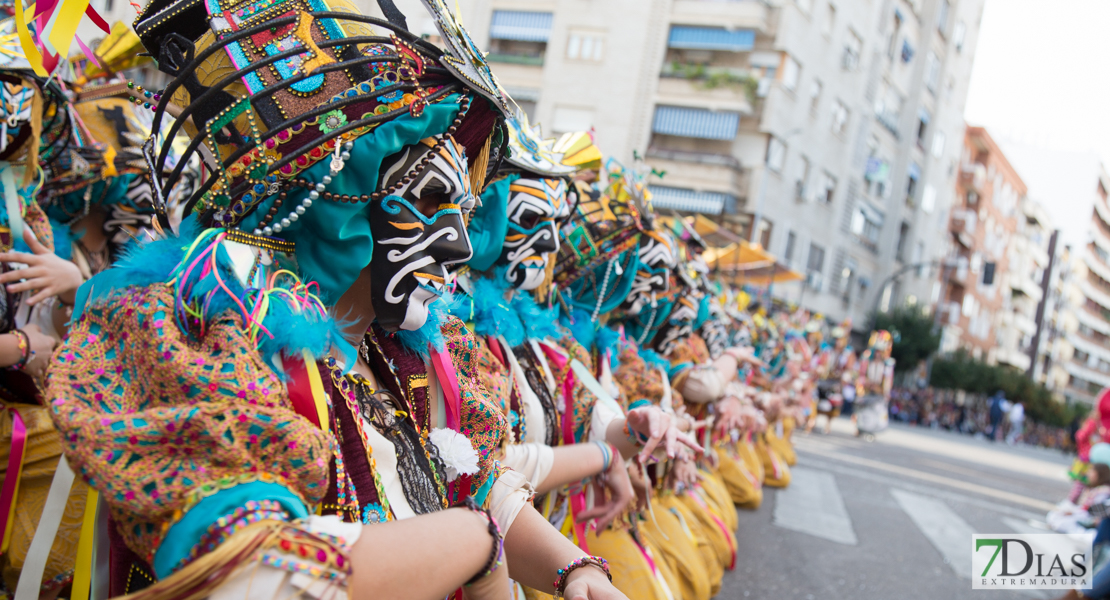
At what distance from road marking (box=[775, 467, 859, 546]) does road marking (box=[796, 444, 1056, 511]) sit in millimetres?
3074

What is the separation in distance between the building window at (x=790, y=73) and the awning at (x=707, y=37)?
1483 mm

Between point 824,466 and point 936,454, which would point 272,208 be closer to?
point 824,466

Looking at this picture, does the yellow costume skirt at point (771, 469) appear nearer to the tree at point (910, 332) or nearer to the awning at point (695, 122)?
the awning at point (695, 122)

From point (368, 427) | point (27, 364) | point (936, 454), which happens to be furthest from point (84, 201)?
point (936, 454)

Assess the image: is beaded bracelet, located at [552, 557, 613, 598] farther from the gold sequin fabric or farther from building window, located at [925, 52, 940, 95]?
building window, located at [925, 52, 940, 95]

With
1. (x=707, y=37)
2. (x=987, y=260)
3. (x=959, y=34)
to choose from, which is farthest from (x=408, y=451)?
(x=959, y=34)

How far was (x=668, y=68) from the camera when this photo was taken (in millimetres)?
25922

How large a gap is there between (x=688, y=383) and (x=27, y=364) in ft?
10.4

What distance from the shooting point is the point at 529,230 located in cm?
282

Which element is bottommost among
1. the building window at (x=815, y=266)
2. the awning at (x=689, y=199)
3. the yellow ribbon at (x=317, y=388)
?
the yellow ribbon at (x=317, y=388)

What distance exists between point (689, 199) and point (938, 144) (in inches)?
871

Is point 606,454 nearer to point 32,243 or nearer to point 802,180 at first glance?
point 32,243

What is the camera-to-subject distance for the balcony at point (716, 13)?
25688 mm

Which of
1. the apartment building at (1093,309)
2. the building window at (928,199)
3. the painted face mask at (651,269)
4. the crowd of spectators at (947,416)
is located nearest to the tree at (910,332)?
the crowd of spectators at (947,416)
